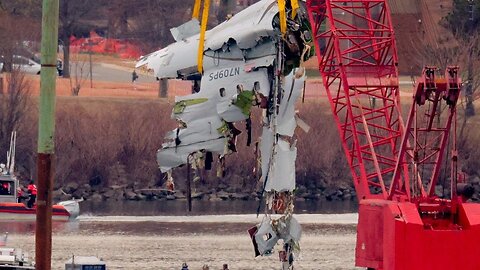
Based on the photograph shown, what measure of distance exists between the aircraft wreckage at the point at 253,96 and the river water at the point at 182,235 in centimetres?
2489

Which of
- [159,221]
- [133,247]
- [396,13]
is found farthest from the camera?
[396,13]

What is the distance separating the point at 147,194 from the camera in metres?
113

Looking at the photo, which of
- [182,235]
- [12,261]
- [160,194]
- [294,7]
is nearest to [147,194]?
[160,194]

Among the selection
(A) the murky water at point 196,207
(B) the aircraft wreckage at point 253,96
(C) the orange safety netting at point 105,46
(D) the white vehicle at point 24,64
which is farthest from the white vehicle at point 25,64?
(B) the aircraft wreckage at point 253,96

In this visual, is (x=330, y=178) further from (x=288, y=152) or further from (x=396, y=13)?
(x=288, y=152)

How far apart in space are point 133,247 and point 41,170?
49954 mm

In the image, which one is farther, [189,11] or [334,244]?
[189,11]

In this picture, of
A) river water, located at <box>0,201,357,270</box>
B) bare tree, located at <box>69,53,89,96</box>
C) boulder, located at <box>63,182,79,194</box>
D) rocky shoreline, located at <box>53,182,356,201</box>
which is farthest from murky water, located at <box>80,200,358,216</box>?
bare tree, located at <box>69,53,89,96</box>

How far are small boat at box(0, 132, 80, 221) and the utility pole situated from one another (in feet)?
195

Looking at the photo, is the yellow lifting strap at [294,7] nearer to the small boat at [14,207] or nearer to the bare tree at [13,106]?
the small boat at [14,207]

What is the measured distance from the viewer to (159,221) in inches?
3723

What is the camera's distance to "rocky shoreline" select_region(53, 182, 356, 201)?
112 m

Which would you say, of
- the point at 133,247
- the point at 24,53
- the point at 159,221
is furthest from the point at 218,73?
the point at 24,53

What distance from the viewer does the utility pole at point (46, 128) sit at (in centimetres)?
3067
